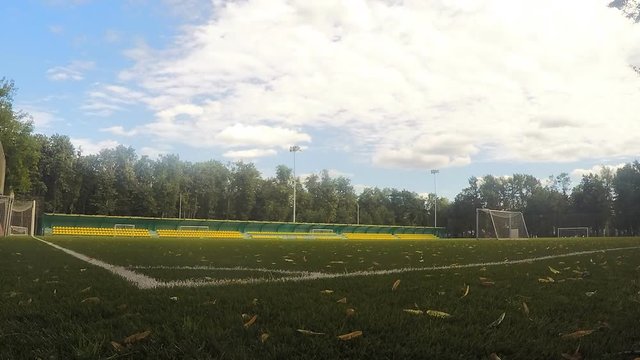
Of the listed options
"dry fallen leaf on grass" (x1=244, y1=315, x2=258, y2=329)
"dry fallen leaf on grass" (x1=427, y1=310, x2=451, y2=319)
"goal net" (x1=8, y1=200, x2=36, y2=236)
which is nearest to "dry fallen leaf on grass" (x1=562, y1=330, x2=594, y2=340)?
"dry fallen leaf on grass" (x1=427, y1=310, x2=451, y2=319)

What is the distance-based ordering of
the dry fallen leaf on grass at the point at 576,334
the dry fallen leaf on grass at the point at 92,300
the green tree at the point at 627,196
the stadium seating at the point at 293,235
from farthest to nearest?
the green tree at the point at 627,196
the stadium seating at the point at 293,235
the dry fallen leaf on grass at the point at 92,300
the dry fallen leaf on grass at the point at 576,334

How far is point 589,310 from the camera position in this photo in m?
4.18

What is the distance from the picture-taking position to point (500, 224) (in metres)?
42.8

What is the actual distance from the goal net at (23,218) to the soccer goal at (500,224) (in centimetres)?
3444

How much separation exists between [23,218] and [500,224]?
38.6m

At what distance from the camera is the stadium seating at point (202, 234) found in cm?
4531

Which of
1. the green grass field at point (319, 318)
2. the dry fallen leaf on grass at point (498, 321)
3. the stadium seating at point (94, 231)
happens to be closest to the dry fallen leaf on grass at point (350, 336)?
the green grass field at point (319, 318)

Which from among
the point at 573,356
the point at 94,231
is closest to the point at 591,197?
the point at 94,231

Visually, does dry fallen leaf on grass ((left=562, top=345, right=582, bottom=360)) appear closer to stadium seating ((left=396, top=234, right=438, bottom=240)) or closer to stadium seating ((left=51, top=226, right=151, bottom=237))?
stadium seating ((left=51, top=226, right=151, bottom=237))

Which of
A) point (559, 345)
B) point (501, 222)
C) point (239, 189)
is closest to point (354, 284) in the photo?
point (559, 345)

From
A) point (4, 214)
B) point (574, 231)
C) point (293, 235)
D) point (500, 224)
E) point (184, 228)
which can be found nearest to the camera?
point (4, 214)

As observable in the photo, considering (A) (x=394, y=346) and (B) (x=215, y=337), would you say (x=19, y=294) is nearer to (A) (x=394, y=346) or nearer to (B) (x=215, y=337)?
(B) (x=215, y=337)

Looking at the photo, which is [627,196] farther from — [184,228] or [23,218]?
[23,218]

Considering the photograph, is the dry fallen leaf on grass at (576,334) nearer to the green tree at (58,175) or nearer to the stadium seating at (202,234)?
the stadium seating at (202,234)
